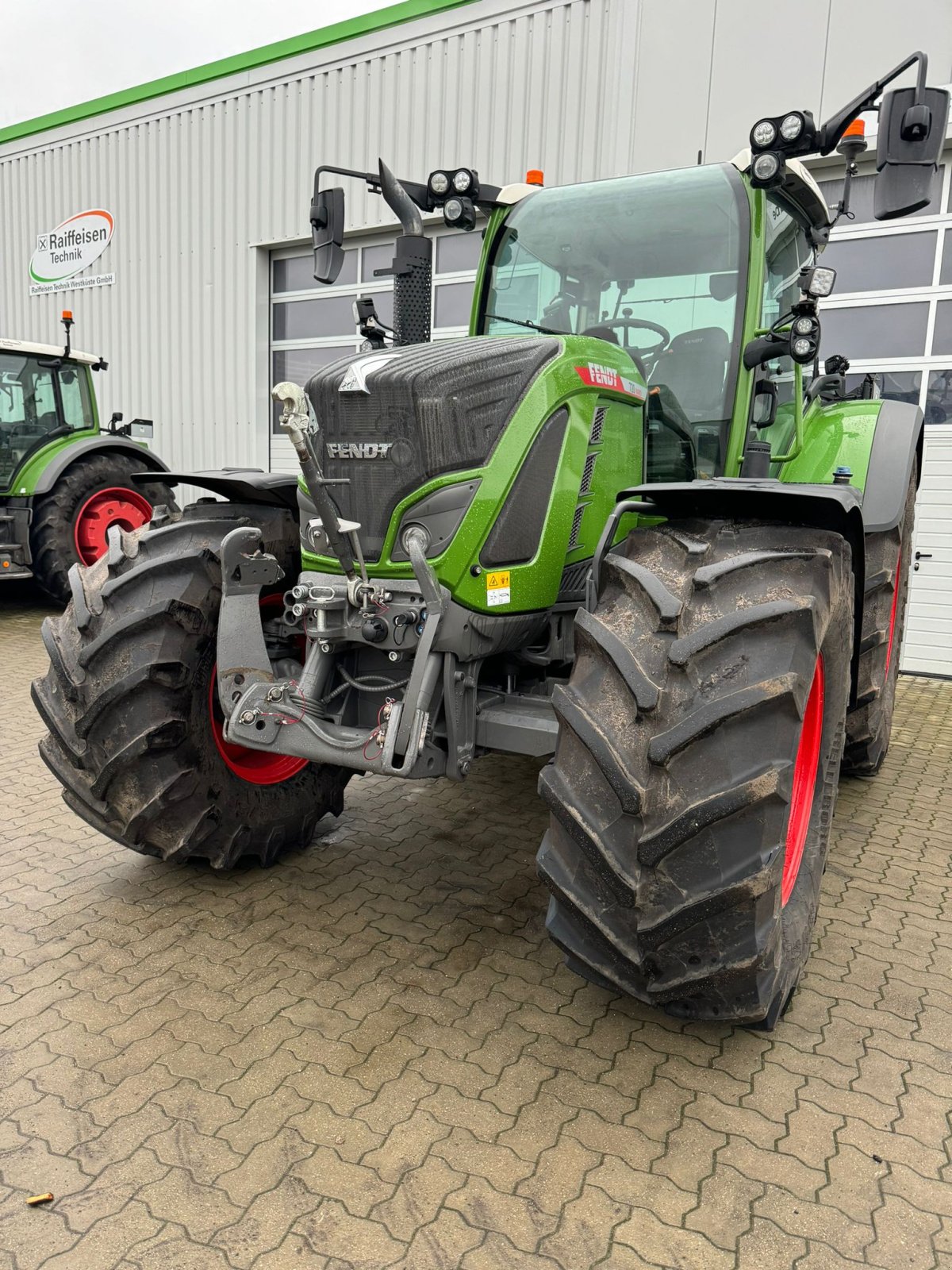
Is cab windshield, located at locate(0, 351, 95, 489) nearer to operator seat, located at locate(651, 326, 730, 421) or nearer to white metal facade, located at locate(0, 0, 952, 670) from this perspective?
white metal facade, located at locate(0, 0, 952, 670)

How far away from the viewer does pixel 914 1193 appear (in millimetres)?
1885

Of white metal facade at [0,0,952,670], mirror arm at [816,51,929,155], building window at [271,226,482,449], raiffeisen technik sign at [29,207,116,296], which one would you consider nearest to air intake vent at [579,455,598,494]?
mirror arm at [816,51,929,155]

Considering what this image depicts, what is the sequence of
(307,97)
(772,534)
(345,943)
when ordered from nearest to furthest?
(772,534), (345,943), (307,97)

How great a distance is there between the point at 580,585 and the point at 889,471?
1586mm

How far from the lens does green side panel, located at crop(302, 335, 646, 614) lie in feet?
8.24

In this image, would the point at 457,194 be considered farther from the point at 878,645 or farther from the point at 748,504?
the point at 878,645

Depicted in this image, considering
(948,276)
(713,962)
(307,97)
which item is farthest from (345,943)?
(307,97)

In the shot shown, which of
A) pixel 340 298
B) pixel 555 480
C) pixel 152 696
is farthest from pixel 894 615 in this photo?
pixel 340 298

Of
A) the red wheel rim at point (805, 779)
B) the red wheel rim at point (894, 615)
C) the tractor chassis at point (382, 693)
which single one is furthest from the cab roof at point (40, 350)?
the red wheel rim at point (805, 779)

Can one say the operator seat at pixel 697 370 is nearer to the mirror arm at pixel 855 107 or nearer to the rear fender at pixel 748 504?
the mirror arm at pixel 855 107

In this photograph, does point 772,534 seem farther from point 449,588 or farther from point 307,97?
point 307,97

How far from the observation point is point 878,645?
358 cm

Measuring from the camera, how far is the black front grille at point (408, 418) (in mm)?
2469

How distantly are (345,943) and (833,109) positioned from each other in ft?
23.4
